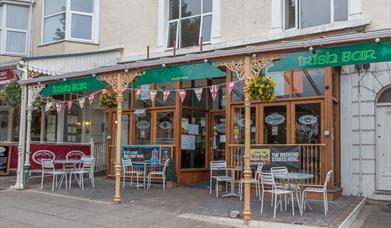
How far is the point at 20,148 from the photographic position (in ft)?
41.4

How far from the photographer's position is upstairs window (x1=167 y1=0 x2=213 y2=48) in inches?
531

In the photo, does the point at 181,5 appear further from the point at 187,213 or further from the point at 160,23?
the point at 187,213

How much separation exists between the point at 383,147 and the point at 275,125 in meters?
2.63

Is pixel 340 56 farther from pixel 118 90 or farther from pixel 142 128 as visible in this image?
pixel 142 128

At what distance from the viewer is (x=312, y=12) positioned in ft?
38.2

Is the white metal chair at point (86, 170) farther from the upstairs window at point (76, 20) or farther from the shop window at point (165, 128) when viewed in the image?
the upstairs window at point (76, 20)

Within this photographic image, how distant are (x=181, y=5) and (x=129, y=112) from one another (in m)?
3.88

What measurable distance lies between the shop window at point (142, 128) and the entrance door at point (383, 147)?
6.65m

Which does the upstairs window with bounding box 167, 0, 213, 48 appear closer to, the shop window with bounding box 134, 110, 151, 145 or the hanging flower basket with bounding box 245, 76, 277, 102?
the shop window with bounding box 134, 110, 151, 145

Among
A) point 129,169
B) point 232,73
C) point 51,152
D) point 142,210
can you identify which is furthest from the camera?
point 51,152

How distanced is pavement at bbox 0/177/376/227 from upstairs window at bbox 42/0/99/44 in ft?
19.8

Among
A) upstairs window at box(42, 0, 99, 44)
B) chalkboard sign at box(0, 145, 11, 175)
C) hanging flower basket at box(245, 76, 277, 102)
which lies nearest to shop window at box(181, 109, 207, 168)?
upstairs window at box(42, 0, 99, 44)

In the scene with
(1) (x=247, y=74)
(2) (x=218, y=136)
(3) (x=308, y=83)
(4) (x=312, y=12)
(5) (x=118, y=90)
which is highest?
(4) (x=312, y=12)

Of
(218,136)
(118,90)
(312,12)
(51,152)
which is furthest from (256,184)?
(51,152)
